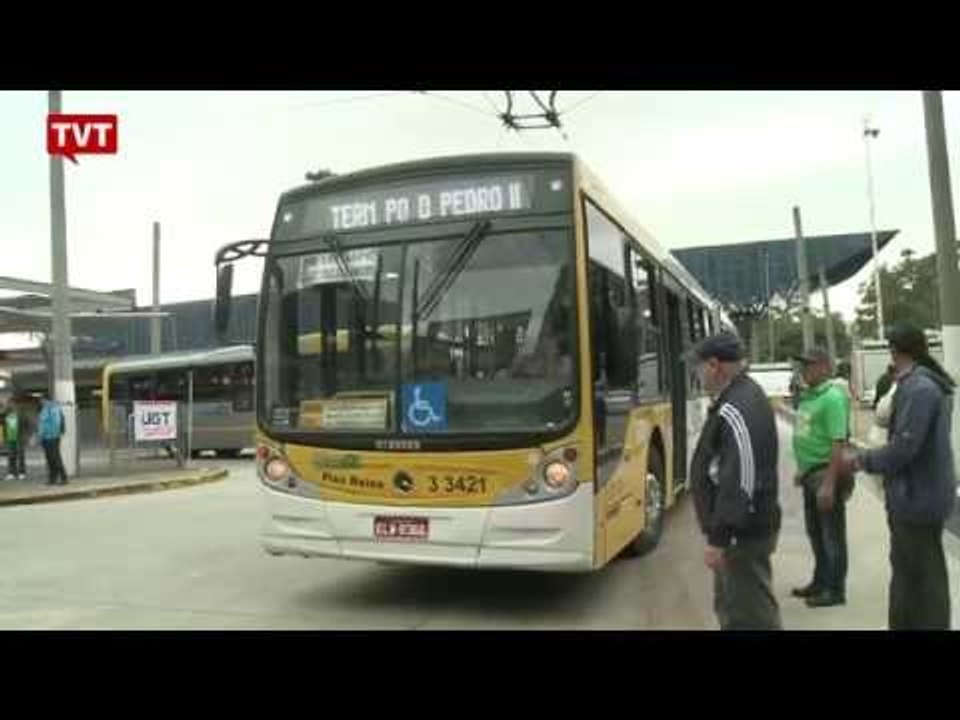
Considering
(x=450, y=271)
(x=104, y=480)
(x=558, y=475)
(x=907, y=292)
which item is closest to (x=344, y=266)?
(x=450, y=271)

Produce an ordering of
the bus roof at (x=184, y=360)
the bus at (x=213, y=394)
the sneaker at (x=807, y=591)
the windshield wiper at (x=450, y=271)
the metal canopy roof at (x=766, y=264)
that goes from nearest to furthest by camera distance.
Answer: the windshield wiper at (x=450, y=271) < the sneaker at (x=807, y=591) < the bus at (x=213, y=394) < the bus roof at (x=184, y=360) < the metal canopy roof at (x=766, y=264)

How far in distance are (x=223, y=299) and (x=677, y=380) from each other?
540 cm

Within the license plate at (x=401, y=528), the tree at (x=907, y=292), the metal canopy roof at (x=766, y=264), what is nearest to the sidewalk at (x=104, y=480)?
the license plate at (x=401, y=528)

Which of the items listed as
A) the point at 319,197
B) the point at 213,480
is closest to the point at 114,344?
the point at 213,480

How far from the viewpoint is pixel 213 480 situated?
21.4 m

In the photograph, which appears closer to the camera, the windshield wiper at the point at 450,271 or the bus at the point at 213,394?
the windshield wiper at the point at 450,271

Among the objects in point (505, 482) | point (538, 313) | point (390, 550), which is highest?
point (538, 313)

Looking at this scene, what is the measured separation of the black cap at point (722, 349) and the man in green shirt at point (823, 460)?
2679mm

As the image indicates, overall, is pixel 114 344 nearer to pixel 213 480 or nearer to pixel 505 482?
pixel 213 480

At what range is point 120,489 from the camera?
18.7m

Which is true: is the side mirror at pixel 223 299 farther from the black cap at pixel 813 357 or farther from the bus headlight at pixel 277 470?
the black cap at pixel 813 357

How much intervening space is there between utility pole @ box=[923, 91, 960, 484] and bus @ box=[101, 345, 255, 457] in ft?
60.1

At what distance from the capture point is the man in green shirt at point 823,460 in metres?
7.49
